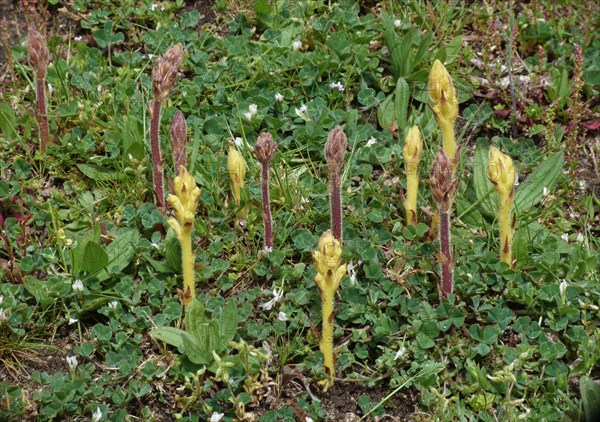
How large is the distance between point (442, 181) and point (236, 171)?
108cm

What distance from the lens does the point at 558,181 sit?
4629 mm

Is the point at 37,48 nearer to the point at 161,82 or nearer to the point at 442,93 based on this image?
the point at 161,82

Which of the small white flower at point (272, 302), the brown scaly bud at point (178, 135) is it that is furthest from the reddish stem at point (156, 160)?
the small white flower at point (272, 302)

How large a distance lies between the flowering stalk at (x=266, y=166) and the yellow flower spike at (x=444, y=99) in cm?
76

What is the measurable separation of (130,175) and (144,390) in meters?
1.30

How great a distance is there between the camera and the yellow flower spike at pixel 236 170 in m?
4.25

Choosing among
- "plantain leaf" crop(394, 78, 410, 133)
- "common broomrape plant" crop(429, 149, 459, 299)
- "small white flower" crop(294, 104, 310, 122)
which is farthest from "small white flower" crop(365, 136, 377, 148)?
"common broomrape plant" crop(429, 149, 459, 299)

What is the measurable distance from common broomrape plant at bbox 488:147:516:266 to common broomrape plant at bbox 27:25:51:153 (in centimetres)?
219

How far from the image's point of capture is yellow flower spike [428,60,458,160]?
13.1 feet

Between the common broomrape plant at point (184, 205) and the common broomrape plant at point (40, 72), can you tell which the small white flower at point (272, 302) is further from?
the common broomrape plant at point (40, 72)

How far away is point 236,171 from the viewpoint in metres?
4.27

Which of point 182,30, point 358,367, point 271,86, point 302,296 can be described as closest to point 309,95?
point 271,86

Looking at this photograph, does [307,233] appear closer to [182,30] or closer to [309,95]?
[309,95]

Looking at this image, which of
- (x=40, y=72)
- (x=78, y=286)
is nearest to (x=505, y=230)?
(x=78, y=286)
